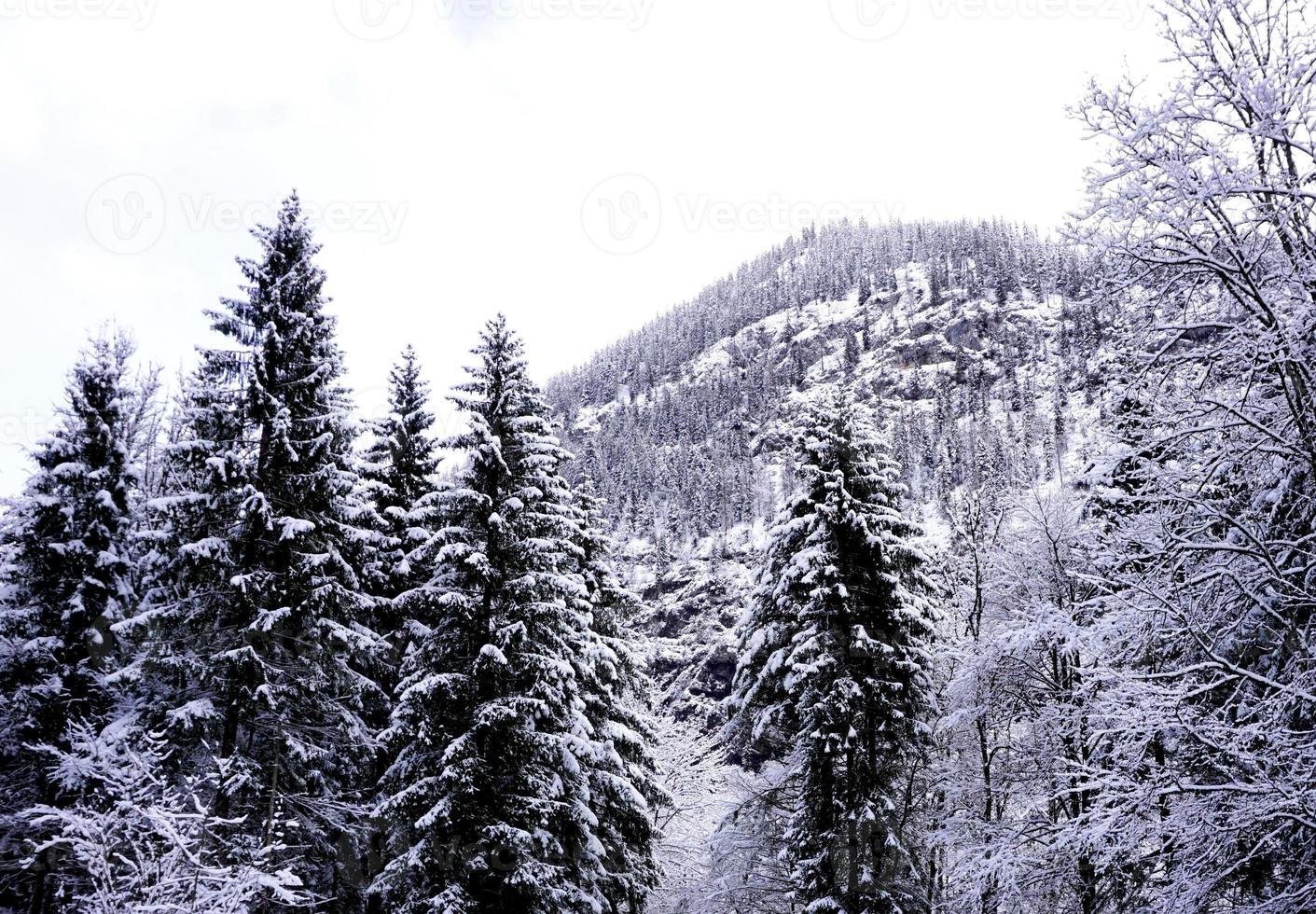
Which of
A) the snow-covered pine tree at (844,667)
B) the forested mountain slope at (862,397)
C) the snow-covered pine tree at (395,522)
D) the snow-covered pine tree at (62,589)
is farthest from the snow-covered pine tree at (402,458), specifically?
the forested mountain slope at (862,397)

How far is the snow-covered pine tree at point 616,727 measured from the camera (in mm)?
15758

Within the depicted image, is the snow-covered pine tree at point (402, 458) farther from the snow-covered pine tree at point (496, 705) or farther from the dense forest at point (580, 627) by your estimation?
the snow-covered pine tree at point (496, 705)

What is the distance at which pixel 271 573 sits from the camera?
43.4 ft

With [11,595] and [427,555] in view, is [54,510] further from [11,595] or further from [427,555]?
[427,555]

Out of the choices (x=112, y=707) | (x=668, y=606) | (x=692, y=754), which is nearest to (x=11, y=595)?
(x=112, y=707)

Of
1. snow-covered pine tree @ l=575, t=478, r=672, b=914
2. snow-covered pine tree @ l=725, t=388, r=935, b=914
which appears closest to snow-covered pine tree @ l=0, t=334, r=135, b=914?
snow-covered pine tree @ l=575, t=478, r=672, b=914

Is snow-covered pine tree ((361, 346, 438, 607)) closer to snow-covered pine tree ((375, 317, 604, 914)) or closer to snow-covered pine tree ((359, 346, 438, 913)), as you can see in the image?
snow-covered pine tree ((359, 346, 438, 913))

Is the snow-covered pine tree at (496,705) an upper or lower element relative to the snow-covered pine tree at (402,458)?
lower

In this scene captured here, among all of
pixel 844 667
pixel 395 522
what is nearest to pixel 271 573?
pixel 395 522

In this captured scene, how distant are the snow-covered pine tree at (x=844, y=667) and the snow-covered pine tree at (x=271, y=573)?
28.7 ft

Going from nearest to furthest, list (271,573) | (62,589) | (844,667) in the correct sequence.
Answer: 1. (271,573)
2. (844,667)
3. (62,589)

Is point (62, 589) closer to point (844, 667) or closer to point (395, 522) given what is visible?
point (395, 522)

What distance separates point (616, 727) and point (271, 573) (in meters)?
8.52

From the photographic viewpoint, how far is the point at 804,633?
15.6 m
